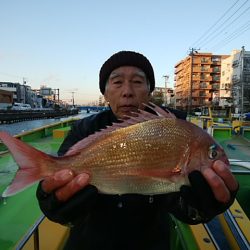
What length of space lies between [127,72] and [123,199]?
1.01 metres

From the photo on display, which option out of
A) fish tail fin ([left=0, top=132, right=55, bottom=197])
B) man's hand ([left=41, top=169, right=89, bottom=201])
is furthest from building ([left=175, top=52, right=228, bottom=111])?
fish tail fin ([left=0, top=132, right=55, bottom=197])

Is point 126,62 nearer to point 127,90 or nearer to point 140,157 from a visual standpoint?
point 127,90

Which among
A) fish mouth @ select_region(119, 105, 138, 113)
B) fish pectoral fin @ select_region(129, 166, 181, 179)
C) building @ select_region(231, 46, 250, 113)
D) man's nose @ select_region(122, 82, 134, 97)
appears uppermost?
building @ select_region(231, 46, 250, 113)

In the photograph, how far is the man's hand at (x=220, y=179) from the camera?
5.73 feet

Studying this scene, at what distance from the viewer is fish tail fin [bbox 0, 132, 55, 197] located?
1658 millimetres

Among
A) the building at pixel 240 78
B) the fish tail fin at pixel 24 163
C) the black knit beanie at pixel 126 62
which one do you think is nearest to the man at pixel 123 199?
the black knit beanie at pixel 126 62

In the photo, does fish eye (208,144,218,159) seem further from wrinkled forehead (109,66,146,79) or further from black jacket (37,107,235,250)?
wrinkled forehead (109,66,146,79)

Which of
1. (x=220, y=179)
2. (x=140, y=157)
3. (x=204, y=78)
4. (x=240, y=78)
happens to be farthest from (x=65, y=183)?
(x=204, y=78)

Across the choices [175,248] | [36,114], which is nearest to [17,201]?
[175,248]

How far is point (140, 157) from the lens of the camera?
1.83 m

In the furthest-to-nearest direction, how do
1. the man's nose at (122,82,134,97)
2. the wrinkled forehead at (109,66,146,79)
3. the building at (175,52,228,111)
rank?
the building at (175,52,228,111) < the wrinkled forehead at (109,66,146,79) < the man's nose at (122,82,134,97)

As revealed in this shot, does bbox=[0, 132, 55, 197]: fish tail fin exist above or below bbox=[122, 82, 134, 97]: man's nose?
below

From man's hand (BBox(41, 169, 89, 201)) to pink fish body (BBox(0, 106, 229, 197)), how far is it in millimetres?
46

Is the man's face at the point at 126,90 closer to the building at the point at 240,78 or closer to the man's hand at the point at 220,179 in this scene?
the man's hand at the point at 220,179
